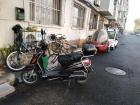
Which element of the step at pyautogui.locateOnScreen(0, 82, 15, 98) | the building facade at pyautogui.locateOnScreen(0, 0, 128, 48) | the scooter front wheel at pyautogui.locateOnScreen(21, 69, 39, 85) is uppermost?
the building facade at pyautogui.locateOnScreen(0, 0, 128, 48)

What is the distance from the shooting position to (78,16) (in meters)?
13.1

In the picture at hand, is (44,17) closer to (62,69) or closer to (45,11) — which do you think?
(45,11)

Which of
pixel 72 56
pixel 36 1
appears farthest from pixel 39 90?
pixel 36 1

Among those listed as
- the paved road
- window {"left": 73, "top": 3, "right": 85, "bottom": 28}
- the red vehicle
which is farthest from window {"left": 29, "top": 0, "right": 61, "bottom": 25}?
the red vehicle

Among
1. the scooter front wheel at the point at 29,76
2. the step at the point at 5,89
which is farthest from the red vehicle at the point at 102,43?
the step at the point at 5,89

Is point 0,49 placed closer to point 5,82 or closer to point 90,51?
point 5,82

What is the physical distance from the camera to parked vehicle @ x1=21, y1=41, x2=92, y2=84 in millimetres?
5004

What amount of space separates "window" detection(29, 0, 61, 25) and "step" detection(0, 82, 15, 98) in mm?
3846

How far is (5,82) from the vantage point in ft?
15.6

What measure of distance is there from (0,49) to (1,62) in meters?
0.49

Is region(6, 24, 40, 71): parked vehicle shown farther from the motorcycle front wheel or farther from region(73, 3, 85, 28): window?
region(73, 3, 85, 28): window

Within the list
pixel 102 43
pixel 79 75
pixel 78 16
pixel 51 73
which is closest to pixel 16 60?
pixel 51 73

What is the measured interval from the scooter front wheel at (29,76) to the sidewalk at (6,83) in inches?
13.8

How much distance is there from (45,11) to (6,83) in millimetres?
4924
